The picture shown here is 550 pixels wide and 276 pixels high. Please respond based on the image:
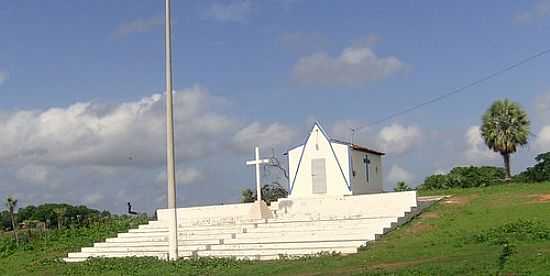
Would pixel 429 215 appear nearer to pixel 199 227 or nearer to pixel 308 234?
pixel 308 234

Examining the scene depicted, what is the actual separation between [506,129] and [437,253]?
28686 mm

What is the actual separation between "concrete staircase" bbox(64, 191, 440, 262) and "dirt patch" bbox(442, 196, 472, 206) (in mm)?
866

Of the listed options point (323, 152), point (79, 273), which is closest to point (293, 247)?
point (79, 273)

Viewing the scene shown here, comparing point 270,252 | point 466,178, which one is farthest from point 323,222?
point 466,178

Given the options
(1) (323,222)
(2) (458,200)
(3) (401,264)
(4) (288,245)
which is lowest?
(3) (401,264)

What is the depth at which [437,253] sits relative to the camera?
62.2 ft

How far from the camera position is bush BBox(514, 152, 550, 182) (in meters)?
42.8

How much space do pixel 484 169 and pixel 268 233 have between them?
37105mm

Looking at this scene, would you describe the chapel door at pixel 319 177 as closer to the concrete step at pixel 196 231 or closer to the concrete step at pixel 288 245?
the concrete step at pixel 196 231

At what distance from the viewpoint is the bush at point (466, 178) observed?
49.7m

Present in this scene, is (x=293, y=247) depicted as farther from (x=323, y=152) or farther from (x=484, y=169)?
(x=484, y=169)

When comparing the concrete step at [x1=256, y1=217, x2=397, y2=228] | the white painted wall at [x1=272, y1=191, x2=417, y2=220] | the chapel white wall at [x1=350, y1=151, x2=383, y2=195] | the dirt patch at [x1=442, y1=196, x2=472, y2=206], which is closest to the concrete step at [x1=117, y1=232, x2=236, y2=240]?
the concrete step at [x1=256, y1=217, x2=397, y2=228]

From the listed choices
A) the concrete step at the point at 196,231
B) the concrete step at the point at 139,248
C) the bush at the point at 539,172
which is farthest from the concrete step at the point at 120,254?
the bush at the point at 539,172

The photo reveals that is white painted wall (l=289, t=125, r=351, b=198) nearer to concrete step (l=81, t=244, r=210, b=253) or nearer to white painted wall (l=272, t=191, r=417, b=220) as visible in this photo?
white painted wall (l=272, t=191, r=417, b=220)
